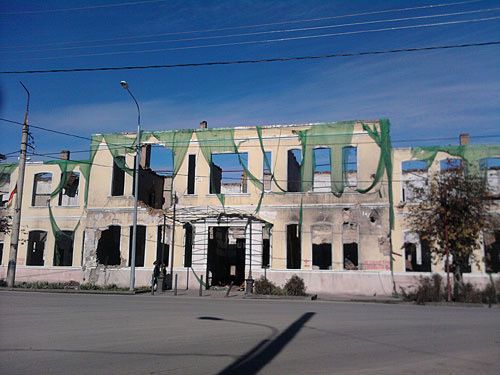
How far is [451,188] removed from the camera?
22.7 meters

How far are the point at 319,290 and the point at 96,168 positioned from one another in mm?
16382

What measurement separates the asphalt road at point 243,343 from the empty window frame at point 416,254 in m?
10.4

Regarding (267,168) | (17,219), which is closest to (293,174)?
(267,168)

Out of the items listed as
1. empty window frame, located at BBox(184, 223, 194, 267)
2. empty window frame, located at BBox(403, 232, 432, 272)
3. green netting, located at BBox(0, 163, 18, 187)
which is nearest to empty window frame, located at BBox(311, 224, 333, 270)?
empty window frame, located at BBox(403, 232, 432, 272)

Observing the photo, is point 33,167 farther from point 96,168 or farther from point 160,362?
point 160,362

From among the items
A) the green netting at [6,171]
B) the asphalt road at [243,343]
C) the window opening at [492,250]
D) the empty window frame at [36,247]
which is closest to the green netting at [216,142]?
the empty window frame at [36,247]

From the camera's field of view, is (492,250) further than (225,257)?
No

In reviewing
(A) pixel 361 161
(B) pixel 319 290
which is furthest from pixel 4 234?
(A) pixel 361 161

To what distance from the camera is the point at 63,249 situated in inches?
1334

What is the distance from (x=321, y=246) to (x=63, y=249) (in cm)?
1828

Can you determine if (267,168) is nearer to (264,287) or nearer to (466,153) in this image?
(264,287)

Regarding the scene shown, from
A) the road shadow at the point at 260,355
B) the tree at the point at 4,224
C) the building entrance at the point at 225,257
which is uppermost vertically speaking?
the tree at the point at 4,224

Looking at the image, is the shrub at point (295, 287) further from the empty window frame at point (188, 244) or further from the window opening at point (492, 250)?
the window opening at point (492, 250)

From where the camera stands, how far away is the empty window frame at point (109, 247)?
30.4 meters
